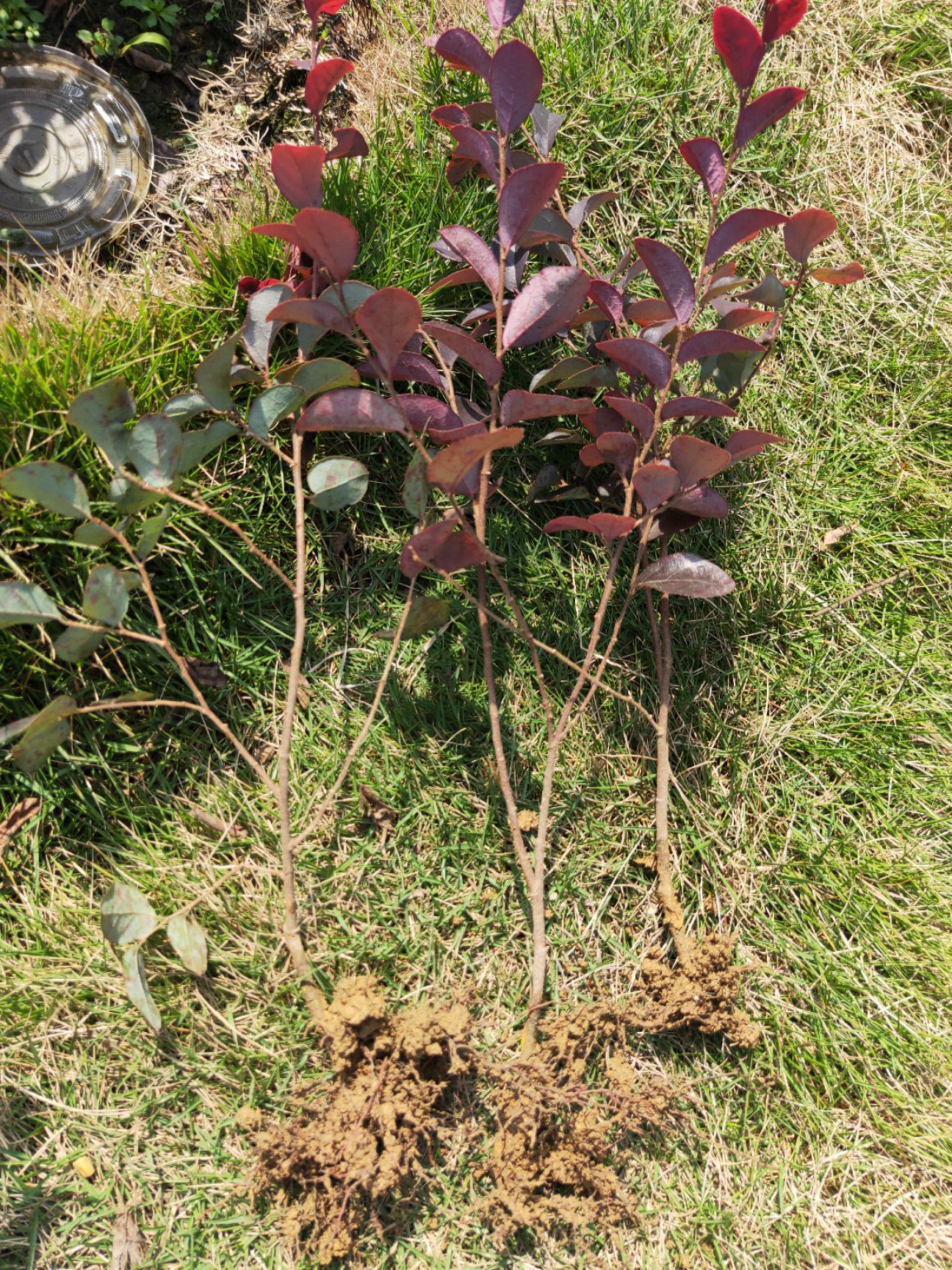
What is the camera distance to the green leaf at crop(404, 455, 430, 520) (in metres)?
1.63

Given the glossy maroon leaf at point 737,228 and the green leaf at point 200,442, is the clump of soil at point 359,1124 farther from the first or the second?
the glossy maroon leaf at point 737,228

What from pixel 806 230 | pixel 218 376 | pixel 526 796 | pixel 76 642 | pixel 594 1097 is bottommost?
pixel 594 1097

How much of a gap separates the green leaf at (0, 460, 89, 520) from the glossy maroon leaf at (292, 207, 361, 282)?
1.83ft

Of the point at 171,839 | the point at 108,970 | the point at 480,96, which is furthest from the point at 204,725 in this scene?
the point at 480,96

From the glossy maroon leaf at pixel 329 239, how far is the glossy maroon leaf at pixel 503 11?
552mm

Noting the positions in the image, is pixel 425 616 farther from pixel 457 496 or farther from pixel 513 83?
pixel 513 83

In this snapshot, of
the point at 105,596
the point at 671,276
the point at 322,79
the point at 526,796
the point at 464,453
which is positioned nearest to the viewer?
the point at 464,453

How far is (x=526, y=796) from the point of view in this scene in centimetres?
193

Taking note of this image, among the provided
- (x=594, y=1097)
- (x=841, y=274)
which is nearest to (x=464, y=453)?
(x=841, y=274)

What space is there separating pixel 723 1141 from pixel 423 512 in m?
1.36

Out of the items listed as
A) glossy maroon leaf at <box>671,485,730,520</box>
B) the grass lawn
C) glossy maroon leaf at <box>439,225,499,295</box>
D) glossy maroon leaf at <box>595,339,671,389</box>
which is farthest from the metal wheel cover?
glossy maroon leaf at <box>671,485,730,520</box>

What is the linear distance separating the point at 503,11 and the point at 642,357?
2.36 ft

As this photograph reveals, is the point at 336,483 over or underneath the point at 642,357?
underneath

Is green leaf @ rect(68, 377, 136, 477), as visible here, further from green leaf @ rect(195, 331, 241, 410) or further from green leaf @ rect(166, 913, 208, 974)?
green leaf @ rect(166, 913, 208, 974)
